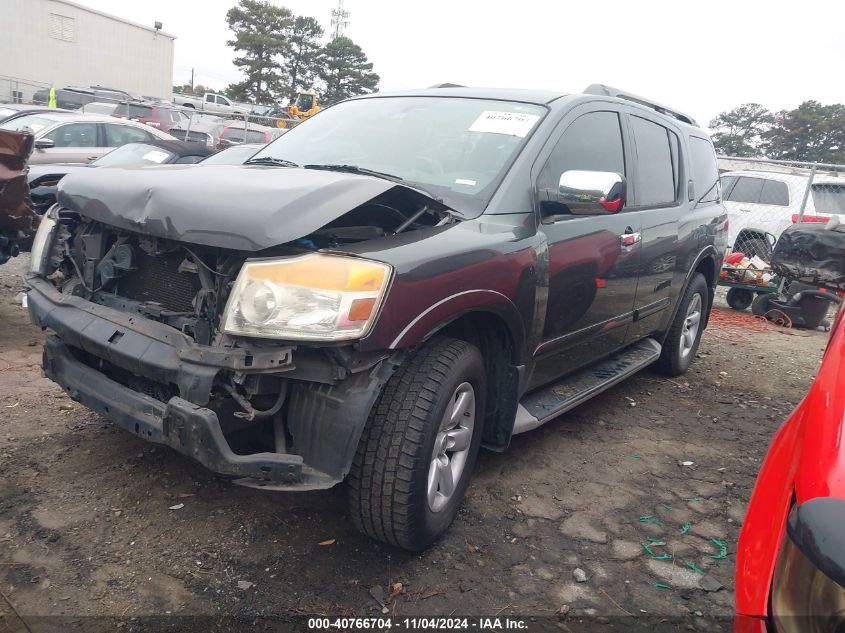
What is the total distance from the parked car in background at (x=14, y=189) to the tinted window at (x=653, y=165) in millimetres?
4137

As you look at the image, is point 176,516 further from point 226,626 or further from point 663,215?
point 663,215

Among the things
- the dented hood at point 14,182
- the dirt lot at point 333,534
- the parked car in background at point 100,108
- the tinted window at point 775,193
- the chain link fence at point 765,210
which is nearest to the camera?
the dirt lot at point 333,534

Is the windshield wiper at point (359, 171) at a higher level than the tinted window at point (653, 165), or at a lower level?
lower

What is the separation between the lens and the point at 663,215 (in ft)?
14.0

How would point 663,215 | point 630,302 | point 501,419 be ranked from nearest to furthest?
1. point 501,419
2. point 630,302
3. point 663,215

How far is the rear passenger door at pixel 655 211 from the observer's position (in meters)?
4.01

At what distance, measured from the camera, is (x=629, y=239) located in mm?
3742

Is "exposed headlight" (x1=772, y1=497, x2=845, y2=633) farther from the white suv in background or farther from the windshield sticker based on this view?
the white suv in background

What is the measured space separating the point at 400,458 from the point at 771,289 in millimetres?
8010

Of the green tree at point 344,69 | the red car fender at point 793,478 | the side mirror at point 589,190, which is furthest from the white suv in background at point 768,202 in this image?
the green tree at point 344,69

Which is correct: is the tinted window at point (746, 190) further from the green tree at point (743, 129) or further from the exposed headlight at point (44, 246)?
the green tree at point (743, 129)

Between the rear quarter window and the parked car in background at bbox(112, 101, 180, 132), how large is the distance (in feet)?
49.2

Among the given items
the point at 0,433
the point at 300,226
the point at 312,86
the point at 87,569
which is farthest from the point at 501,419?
the point at 312,86

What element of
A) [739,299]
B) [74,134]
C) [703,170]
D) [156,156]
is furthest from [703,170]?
[74,134]
